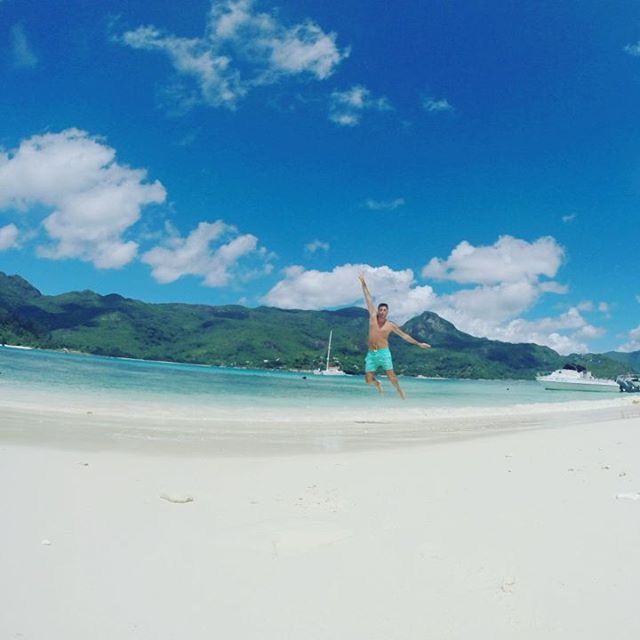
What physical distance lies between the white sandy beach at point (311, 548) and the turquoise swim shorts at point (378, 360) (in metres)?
1.88

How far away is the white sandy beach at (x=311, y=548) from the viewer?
370 centimetres

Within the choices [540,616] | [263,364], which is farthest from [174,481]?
[263,364]

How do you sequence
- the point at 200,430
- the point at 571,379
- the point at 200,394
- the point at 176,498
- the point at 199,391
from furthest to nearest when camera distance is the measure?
the point at 571,379
the point at 199,391
the point at 200,394
the point at 200,430
the point at 176,498

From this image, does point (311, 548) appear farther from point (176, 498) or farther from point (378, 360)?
point (176, 498)

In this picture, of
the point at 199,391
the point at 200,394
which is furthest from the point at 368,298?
Answer: the point at 199,391

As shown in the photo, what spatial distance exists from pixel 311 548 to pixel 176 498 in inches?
96.1

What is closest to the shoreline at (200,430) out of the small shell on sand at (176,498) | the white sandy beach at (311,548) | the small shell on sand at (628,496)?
the white sandy beach at (311,548)

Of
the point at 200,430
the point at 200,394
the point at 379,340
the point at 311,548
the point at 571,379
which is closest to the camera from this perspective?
the point at 311,548

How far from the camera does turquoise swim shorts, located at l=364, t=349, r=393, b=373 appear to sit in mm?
5879

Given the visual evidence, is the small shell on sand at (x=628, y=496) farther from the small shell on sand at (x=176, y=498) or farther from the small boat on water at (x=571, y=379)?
the small boat on water at (x=571, y=379)

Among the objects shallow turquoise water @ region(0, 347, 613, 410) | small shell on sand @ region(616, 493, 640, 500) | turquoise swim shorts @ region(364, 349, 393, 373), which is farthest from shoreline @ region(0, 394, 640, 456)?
small shell on sand @ region(616, 493, 640, 500)

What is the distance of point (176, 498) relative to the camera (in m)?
6.68

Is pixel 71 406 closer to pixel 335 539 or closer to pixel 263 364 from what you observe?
pixel 335 539

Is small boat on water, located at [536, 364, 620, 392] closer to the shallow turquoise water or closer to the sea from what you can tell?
the shallow turquoise water
